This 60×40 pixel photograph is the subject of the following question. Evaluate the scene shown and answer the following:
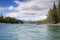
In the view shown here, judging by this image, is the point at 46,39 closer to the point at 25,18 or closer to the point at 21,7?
the point at 25,18

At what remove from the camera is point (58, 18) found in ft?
28.1

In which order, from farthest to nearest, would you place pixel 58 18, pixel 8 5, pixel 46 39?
pixel 58 18 < pixel 8 5 < pixel 46 39

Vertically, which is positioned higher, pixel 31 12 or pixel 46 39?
pixel 31 12

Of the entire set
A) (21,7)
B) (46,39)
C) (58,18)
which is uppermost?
(21,7)

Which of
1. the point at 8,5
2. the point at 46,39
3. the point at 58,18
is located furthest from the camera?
the point at 58,18

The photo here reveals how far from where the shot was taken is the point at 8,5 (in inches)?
265

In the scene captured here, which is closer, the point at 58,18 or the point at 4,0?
the point at 4,0

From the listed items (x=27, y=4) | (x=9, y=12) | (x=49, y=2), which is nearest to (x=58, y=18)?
(x=49, y=2)

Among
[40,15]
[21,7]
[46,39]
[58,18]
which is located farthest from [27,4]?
[58,18]

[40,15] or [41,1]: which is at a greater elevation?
[41,1]

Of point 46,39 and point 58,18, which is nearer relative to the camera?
point 46,39

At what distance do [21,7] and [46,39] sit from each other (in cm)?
184

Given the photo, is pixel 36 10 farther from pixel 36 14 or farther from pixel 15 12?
pixel 15 12

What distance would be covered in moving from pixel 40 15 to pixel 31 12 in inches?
17.0
